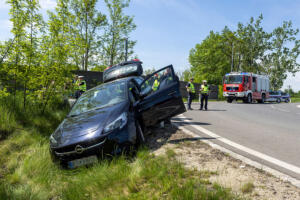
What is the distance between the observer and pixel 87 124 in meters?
4.12

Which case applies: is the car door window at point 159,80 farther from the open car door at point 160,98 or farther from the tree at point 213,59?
the tree at point 213,59

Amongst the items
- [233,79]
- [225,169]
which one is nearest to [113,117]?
[225,169]

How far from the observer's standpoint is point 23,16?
6355 millimetres

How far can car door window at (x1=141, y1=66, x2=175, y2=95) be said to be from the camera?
16.6 ft

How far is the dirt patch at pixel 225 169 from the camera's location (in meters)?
2.45

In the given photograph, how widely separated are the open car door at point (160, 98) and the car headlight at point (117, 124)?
→ 0.76 metres

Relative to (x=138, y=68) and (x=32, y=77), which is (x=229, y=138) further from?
(x=32, y=77)

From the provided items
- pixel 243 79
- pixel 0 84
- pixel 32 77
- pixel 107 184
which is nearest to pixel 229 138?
pixel 107 184

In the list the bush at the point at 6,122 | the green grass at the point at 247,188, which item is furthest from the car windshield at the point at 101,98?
the green grass at the point at 247,188

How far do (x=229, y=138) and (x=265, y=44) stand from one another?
46937 millimetres

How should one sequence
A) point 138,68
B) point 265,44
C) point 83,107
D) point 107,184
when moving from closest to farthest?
point 107,184, point 83,107, point 138,68, point 265,44

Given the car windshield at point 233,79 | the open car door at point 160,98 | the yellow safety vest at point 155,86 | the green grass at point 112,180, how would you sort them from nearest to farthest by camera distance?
the green grass at point 112,180 < the open car door at point 160,98 < the yellow safety vest at point 155,86 < the car windshield at point 233,79

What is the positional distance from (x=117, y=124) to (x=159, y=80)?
69.2 inches

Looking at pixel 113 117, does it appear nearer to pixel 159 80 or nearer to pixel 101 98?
pixel 101 98
